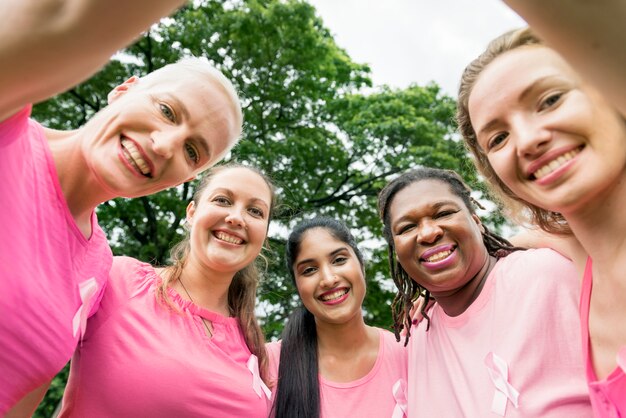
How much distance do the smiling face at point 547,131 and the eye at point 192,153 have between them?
3.66ft

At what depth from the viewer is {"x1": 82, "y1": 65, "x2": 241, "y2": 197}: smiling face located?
5.65 ft

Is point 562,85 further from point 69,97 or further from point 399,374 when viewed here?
point 69,97

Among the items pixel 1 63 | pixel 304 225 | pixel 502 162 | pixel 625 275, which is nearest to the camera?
pixel 1 63

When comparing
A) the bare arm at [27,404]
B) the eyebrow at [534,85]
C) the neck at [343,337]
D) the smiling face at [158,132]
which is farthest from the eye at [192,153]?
the neck at [343,337]

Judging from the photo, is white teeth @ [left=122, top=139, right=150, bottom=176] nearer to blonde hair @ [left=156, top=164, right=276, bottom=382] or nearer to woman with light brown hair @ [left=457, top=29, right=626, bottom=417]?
blonde hair @ [left=156, top=164, right=276, bottom=382]

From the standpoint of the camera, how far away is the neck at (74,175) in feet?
5.57

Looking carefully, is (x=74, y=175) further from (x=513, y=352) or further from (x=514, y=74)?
(x=513, y=352)

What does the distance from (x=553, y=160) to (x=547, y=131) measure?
10 centimetres

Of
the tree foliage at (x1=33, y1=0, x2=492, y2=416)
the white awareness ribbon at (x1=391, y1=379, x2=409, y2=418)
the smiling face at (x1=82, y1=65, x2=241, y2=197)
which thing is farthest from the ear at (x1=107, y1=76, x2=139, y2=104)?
the tree foliage at (x1=33, y1=0, x2=492, y2=416)

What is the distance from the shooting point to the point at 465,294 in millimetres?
2561

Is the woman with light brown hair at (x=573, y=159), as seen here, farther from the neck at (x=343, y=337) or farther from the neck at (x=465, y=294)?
the neck at (x=343, y=337)

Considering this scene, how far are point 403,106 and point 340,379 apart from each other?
780 cm

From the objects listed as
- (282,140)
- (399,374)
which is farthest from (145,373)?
(282,140)

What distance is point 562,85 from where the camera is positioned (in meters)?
1.46
